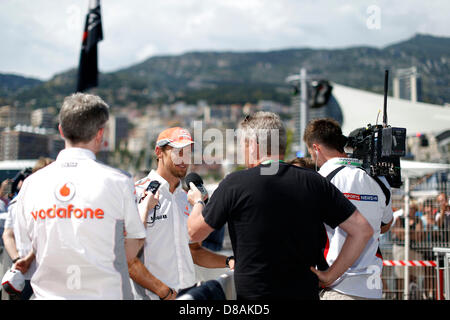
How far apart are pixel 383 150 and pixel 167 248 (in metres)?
1.94

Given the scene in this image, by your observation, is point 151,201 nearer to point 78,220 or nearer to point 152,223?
point 152,223

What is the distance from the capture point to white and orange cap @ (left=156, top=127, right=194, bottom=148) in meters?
3.52

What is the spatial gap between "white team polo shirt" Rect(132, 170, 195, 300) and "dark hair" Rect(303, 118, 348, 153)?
138 cm

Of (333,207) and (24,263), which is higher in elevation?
(333,207)

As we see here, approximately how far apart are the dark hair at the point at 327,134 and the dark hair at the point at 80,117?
80.6 inches

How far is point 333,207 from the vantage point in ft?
8.58

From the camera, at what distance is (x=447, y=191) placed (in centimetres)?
732

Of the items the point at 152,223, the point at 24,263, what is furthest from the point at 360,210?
the point at 24,263

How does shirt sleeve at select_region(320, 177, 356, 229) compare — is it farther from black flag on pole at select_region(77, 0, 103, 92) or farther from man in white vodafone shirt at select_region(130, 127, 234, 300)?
black flag on pole at select_region(77, 0, 103, 92)

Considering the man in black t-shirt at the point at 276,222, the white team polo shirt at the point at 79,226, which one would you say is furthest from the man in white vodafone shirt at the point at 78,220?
the man in black t-shirt at the point at 276,222

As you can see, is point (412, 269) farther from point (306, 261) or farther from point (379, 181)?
point (306, 261)

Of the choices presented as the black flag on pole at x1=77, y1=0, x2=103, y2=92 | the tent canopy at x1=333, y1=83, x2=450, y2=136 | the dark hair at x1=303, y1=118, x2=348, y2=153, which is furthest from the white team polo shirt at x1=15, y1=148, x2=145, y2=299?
the tent canopy at x1=333, y1=83, x2=450, y2=136

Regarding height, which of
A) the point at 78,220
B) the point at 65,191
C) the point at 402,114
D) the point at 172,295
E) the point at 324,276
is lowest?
the point at 172,295

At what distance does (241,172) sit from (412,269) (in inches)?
242
